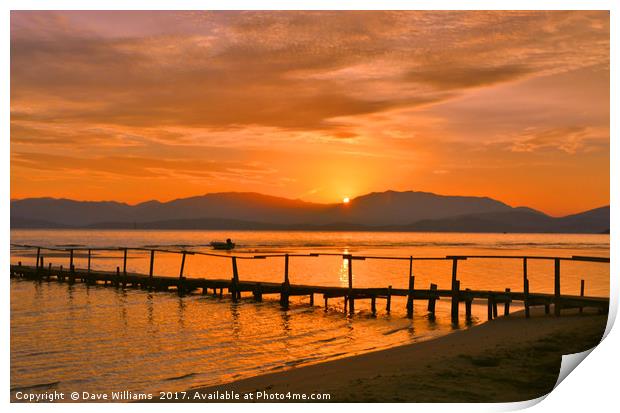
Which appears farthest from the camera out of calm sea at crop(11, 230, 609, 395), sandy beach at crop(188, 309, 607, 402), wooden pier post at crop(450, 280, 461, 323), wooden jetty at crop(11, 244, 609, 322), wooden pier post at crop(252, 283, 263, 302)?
wooden pier post at crop(252, 283, 263, 302)

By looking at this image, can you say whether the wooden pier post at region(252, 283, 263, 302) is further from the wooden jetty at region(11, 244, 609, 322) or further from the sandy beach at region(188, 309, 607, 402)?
the sandy beach at region(188, 309, 607, 402)

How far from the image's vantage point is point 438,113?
Result: 1798 centimetres

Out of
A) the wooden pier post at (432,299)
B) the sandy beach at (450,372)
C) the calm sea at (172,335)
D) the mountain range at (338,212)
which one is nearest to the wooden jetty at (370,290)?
the wooden pier post at (432,299)

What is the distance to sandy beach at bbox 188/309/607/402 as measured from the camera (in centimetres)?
1168

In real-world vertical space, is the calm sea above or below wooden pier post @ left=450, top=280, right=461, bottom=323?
below

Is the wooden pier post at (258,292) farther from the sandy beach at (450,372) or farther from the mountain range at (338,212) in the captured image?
the mountain range at (338,212)

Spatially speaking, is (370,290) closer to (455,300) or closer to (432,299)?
(432,299)

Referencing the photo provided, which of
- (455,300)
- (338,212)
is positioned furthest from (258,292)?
(338,212)

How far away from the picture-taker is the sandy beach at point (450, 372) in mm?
11680

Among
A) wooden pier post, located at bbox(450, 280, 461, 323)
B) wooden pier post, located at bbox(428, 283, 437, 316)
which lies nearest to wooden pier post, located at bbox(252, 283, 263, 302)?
wooden pier post, located at bbox(428, 283, 437, 316)

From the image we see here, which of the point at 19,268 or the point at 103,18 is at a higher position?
the point at 103,18

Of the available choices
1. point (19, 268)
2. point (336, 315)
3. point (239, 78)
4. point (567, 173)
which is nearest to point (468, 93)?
point (567, 173)

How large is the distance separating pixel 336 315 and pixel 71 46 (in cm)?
1566
